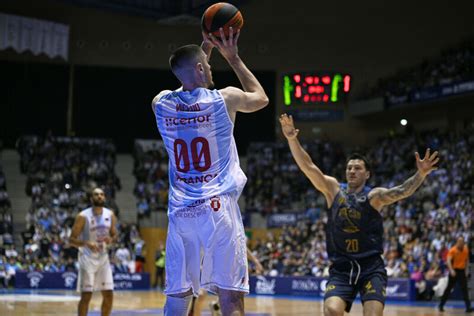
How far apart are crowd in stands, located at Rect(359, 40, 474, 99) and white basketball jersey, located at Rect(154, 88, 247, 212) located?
26265 millimetres

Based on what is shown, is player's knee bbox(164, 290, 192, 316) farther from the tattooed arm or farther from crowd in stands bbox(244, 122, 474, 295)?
crowd in stands bbox(244, 122, 474, 295)

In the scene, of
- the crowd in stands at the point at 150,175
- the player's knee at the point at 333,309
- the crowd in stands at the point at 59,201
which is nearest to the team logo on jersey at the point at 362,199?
the player's knee at the point at 333,309

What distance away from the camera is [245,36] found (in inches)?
1494

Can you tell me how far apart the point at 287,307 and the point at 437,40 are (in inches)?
837

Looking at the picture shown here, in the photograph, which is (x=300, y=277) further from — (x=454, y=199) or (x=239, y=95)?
(x=239, y=95)

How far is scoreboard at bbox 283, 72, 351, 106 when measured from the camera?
1133 inches

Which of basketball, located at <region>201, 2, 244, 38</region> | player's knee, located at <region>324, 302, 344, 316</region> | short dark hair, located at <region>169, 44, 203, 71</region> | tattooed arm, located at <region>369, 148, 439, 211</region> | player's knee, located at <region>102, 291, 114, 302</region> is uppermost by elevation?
basketball, located at <region>201, 2, 244, 38</region>

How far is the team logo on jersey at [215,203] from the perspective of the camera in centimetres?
513

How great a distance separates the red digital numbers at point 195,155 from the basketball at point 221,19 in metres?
0.80

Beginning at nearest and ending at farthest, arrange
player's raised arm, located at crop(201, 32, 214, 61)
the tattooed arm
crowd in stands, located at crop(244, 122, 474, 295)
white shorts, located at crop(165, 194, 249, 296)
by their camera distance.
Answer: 1. white shorts, located at crop(165, 194, 249, 296)
2. player's raised arm, located at crop(201, 32, 214, 61)
3. the tattooed arm
4. crowd in stands, located at crop(244, 122, 474, 295)

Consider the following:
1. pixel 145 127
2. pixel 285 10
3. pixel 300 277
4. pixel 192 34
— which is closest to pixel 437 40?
pixel 285 10

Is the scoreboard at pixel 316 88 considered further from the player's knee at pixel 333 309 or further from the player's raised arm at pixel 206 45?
the player's raised arm at pixel 206 45

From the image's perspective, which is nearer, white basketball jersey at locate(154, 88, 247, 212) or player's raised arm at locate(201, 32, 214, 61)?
white basketball jersey at locate(154, 88, 247, 212)

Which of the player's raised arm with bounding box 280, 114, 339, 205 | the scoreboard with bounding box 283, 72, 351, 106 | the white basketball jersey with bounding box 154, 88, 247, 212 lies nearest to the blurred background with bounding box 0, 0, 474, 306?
the scoreboard with bounding box 283, 72, 351, 106
